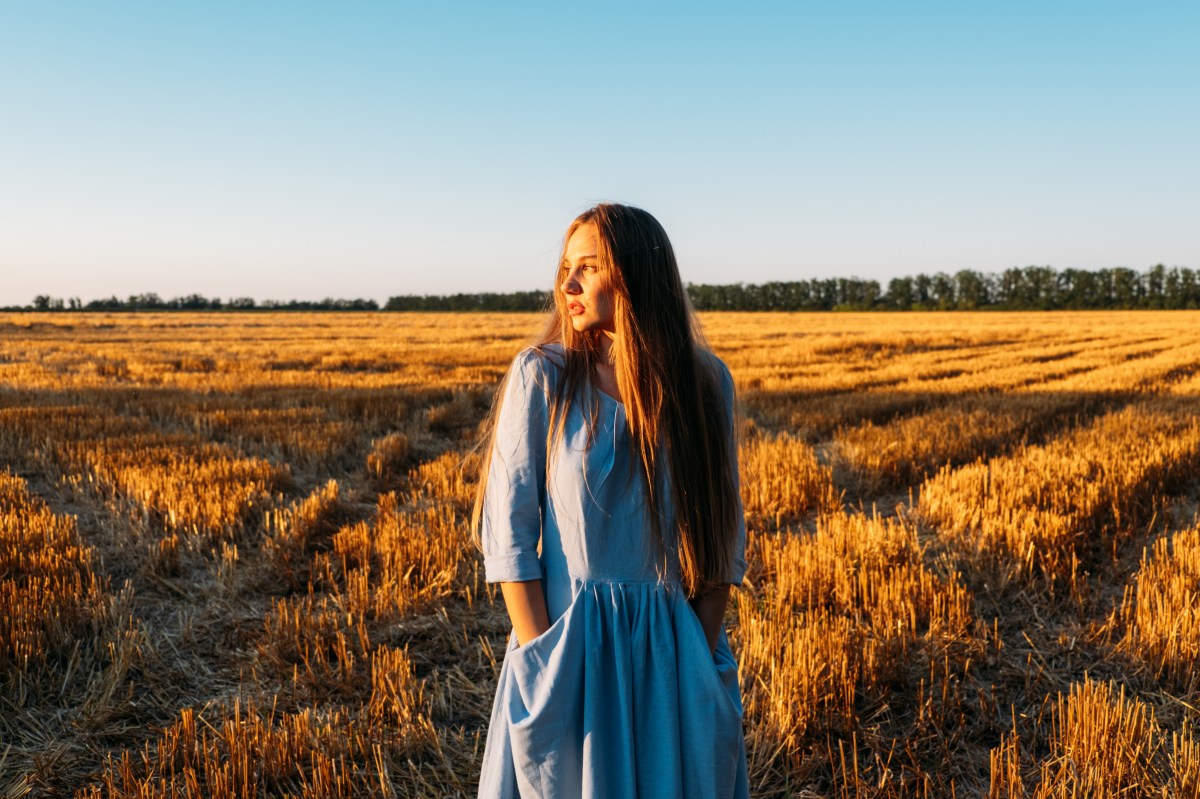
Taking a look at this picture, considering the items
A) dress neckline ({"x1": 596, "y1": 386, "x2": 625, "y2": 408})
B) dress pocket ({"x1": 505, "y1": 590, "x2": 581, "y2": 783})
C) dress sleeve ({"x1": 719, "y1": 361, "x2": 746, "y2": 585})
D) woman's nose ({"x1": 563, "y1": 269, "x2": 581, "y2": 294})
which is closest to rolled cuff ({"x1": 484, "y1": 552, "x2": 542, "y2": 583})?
dress pocket ({"x1": 505, "y1": 590, "x2": 581, "y2": 783})

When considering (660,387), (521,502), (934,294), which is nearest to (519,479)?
(521,502)

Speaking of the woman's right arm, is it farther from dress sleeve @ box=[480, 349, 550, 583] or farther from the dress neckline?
the dress neckline

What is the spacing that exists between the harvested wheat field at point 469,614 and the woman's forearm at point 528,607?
57 cm

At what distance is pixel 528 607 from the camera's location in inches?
72.6

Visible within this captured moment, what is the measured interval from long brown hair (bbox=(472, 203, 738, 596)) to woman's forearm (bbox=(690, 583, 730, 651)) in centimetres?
4

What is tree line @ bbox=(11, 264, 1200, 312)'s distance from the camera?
10025 centimetres

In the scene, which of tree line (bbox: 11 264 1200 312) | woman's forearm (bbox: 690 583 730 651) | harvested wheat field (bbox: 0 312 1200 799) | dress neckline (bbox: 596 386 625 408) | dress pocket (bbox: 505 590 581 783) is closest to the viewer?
dress pocket (bbox: 505 590 581 783)

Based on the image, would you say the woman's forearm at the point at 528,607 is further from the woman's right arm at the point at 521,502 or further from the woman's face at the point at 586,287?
the woman's face at the point at 586,287

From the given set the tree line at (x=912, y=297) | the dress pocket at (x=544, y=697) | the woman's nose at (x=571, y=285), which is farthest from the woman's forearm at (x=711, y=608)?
the tree line at (x=912, y=297)

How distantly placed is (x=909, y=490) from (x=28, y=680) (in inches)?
255

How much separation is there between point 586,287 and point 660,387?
0.98 feet

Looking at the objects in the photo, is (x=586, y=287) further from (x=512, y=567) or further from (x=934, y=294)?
(x=934, y=294)

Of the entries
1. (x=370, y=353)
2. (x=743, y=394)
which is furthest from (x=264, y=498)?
(x=370, y=353)

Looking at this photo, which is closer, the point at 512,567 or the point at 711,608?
the point at 512,567
